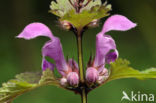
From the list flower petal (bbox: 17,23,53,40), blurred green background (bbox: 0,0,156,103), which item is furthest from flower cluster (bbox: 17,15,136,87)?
blurred green background (bbox: 0,0,156,103)

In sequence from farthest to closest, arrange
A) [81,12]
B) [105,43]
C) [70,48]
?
[70,48], [105,43], [81,12]

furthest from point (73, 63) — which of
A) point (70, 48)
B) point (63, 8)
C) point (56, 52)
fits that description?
point (70, 48)

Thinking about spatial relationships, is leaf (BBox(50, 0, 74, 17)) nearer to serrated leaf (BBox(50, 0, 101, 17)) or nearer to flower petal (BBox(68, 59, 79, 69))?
serrated leaf (BBox(50, 0, 101, 17))

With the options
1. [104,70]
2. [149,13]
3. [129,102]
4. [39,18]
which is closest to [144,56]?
[149,13]

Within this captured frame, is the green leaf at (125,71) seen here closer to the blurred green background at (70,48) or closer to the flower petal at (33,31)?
the flower petal at (33,31)

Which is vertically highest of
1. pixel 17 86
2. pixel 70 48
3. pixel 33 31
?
pixel 33 31

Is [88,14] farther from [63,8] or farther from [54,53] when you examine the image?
[54,53]

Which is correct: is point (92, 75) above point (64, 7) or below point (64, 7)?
below

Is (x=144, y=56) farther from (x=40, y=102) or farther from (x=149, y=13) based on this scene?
(x=40, y=102)

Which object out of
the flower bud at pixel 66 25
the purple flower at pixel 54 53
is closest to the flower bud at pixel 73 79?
the purple flower at pixel 54 53
